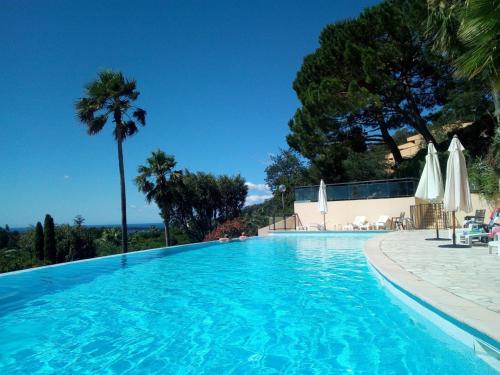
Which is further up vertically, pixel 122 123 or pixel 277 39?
pixel 277 39

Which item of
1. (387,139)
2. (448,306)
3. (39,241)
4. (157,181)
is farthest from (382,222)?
(39,241)

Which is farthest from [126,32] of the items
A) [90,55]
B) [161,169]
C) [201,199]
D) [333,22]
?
[201,199]

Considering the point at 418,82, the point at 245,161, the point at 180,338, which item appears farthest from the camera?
the point at 245,161

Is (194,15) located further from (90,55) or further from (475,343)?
(475,343)

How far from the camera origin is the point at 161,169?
73.4 feet

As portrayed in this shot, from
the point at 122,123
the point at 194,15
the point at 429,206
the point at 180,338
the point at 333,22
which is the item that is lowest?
the point at 180,338

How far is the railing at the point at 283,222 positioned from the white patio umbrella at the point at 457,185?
1240 cm

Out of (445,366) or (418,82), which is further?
(418,82)

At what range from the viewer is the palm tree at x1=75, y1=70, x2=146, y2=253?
17.2 meters

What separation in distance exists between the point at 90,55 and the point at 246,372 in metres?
16.8

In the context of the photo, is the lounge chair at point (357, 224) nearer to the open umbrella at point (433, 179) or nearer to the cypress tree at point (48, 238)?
the open umbrella at point (433, 179)

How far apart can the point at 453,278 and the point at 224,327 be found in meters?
3.49

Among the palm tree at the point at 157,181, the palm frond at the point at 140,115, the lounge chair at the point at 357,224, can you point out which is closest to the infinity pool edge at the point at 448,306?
the lounge chair at the point at 357,224

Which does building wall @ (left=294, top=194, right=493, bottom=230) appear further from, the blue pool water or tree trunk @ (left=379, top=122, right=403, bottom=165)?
the blue pool water
